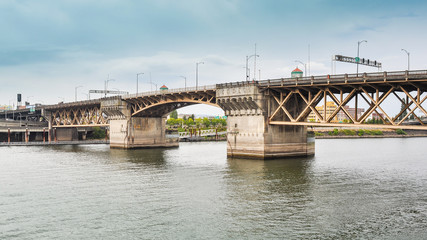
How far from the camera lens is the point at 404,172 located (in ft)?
172

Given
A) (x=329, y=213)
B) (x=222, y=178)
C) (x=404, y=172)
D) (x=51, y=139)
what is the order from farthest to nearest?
(x=51, y=139) < (x=404, y=172) < (x=222, y=178) < (x=329, y=213)

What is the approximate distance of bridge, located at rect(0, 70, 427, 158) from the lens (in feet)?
159

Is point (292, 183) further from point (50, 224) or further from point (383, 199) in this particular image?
point (50, 224)

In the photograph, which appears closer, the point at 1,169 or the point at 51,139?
the point at 1,169

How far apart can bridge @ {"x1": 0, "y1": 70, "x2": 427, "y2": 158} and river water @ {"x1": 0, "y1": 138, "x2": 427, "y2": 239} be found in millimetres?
8388

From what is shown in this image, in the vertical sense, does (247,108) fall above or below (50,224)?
above

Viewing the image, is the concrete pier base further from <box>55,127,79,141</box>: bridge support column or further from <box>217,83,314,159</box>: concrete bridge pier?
<box>55,127,79,141</box>: bridge support column

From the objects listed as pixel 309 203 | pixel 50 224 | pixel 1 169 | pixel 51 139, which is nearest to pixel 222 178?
pixel 309 203

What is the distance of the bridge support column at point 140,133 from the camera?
9969 cm

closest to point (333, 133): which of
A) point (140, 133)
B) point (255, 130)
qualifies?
point (140, 133)

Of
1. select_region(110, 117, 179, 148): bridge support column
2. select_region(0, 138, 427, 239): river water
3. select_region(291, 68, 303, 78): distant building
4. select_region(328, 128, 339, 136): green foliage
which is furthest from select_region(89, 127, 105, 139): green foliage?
select_region(291, 68, 303, 78): distant building

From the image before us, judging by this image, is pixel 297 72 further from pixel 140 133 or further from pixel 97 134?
pixel 97 134

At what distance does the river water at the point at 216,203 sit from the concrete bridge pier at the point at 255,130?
349 inches

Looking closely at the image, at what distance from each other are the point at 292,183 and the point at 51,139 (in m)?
111
